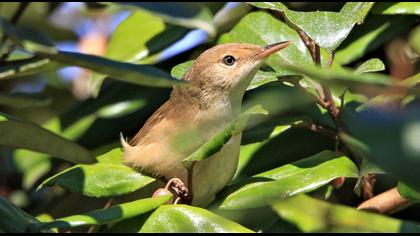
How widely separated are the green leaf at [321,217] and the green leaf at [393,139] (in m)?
0.14

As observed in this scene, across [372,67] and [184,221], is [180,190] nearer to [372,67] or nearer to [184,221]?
[184,221]

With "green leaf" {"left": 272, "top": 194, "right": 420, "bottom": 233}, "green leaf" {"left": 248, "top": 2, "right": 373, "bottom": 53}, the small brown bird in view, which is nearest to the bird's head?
the small brown bird

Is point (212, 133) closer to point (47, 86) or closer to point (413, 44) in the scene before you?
point (413, 44)

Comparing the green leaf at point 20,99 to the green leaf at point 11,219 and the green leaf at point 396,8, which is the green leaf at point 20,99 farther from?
the green leaf at point 396,8

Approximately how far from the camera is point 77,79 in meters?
4.07

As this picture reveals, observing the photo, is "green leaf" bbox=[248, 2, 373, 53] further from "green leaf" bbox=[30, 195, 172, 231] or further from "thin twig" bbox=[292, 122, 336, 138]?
"green leaf" bbox=[30, 195, 172, 231]

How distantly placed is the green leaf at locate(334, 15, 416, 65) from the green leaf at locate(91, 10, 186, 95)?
61 centimetres

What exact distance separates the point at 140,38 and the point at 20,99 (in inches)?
26.6

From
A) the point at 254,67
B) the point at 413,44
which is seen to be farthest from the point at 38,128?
the point at 413,44

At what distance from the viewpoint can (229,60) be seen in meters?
3.07

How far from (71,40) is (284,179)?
1.95 metres

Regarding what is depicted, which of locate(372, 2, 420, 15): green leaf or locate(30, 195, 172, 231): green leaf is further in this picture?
locate(372, 2, 420, 15): green leaf

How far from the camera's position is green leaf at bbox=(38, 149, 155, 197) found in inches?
89.0

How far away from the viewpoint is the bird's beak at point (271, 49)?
272 cm
